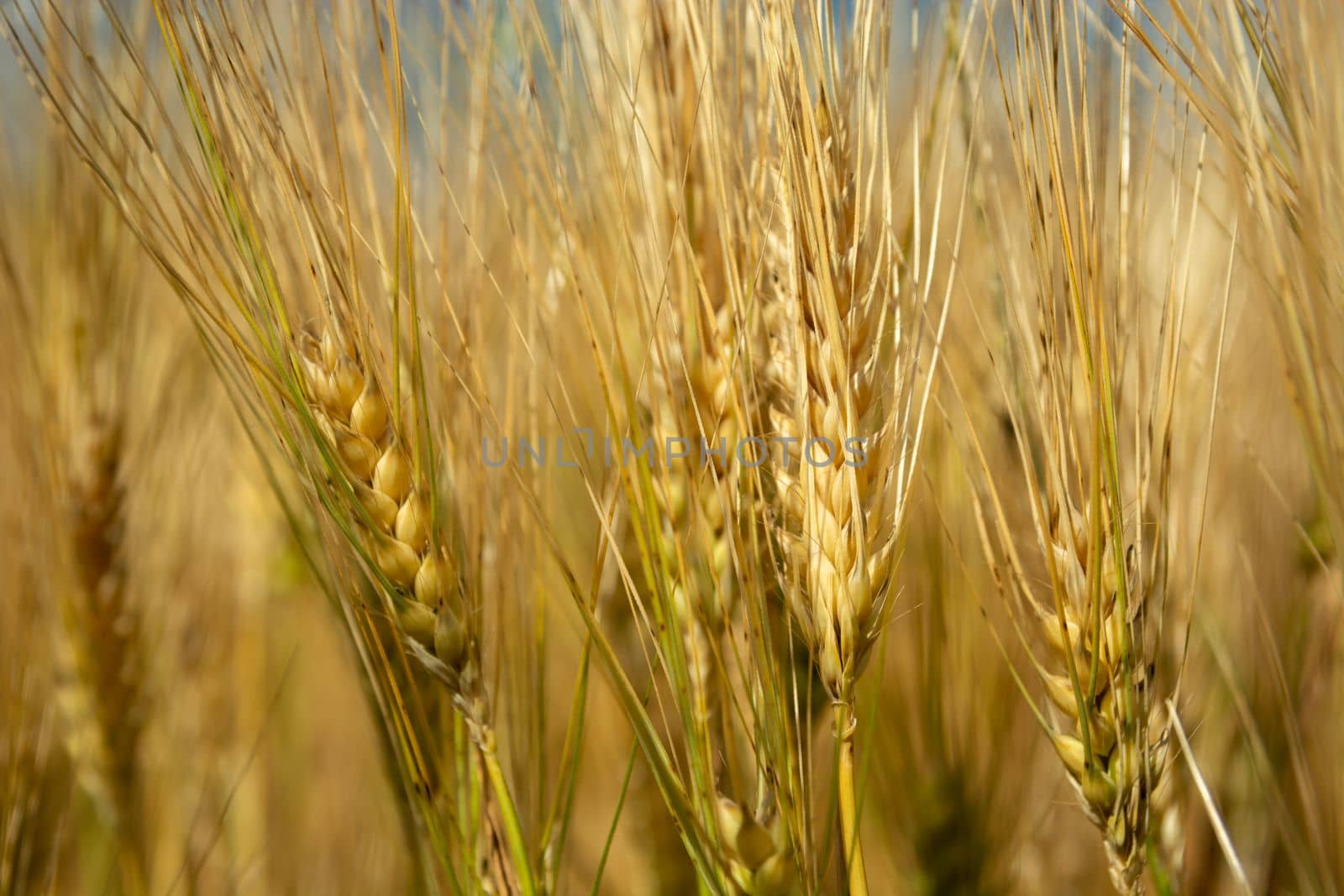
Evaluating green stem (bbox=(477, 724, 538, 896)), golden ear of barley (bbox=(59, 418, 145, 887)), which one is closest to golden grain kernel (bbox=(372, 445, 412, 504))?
green stem (bbox=(477, 724, 538, 896))

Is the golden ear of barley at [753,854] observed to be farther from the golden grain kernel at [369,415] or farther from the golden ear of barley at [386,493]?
the golden grain kernel at [369,415]

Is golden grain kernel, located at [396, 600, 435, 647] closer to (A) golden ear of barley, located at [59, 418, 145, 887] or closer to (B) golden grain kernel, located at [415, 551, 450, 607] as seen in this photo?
(B) golden grain kernel, located at [415, 551, 450, 607]

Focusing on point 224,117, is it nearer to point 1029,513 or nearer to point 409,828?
point 409,828

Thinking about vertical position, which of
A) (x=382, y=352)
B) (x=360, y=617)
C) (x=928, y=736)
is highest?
(x=382, y=352)

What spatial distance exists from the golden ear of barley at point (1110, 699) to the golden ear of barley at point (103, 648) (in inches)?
30.5

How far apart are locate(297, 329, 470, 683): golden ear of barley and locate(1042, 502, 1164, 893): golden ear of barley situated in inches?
13.2

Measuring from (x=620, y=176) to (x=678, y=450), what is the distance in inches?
6.3

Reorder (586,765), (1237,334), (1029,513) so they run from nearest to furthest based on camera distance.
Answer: (1029,513), (1237,334), (586,765)

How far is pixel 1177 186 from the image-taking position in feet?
1.49

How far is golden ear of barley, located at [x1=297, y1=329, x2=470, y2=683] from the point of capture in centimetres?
47

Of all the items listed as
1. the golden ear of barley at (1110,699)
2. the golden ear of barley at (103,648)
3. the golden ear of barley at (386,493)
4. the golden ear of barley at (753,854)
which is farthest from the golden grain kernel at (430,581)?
the golden ear of barley at (103,648)

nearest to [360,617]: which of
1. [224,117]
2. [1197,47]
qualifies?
[224,117]

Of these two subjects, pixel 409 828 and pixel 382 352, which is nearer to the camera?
pixel 382 352

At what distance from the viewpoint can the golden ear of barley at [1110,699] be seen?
47 centimetres
